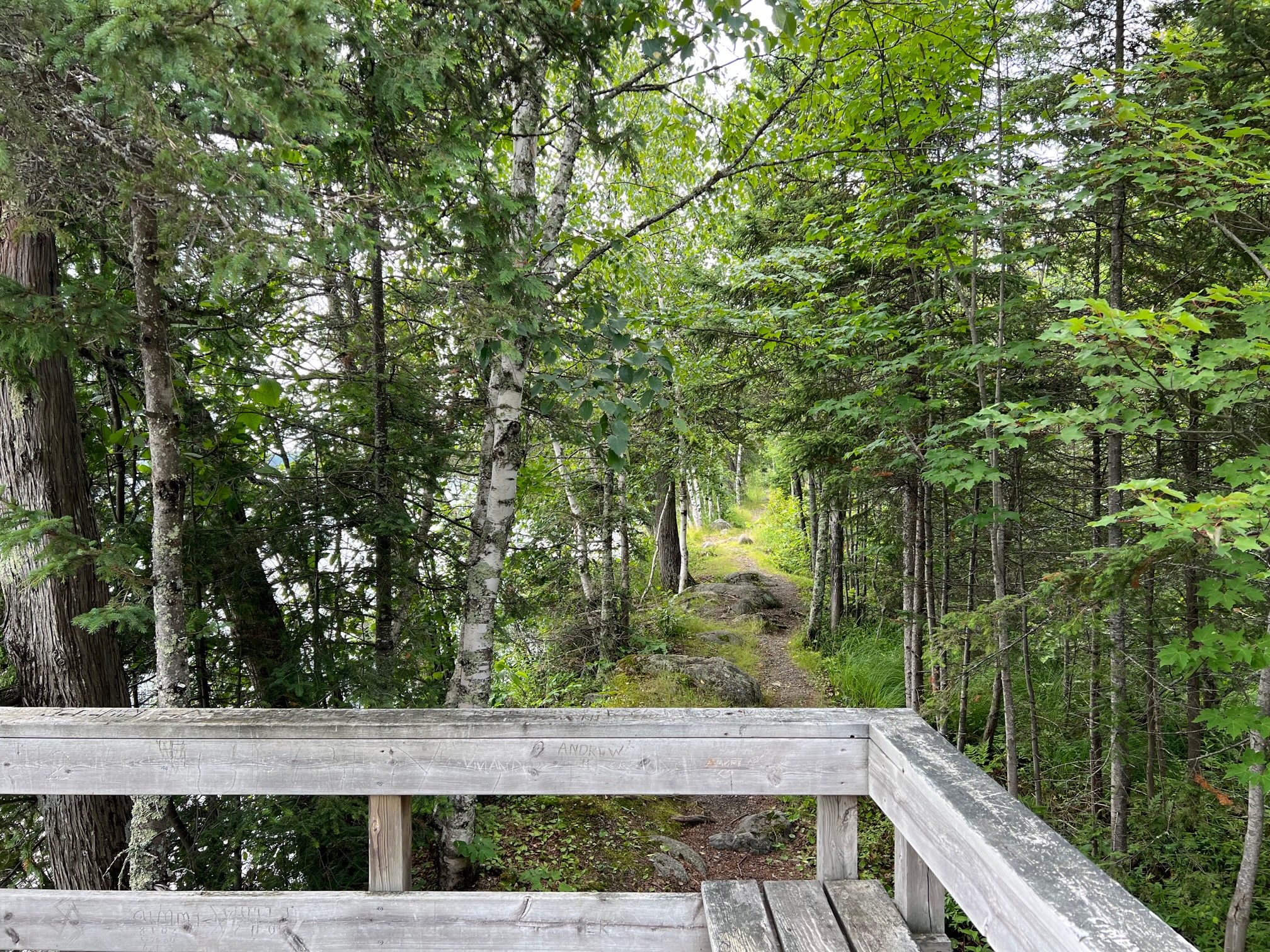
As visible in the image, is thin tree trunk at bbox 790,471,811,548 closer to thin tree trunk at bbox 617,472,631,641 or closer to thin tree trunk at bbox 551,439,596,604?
thin tree trunk at bbox 617,472,631,641

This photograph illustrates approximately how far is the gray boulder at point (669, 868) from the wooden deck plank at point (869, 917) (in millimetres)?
3925

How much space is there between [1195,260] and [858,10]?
3.27 metres

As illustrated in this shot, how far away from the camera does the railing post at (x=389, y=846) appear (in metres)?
1.89

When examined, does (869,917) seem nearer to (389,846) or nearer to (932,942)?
(932,942)


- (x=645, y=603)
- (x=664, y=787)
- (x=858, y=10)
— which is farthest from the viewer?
(x=645, y=603)

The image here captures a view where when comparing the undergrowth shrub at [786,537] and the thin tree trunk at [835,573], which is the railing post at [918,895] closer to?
the thin tree trunk at [835,573]

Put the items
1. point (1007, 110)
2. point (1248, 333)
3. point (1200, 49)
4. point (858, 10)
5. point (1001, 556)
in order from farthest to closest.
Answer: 1. point (1001, 556)
2. point (1007, 110)
3. point (858, 10)
4. point (1200, 49)
5. point (1248, 333)

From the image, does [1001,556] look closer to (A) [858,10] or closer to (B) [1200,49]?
(B) [1200,49]

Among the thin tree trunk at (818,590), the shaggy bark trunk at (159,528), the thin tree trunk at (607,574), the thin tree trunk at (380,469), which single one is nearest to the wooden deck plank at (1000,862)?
the shaggy bark trunk at (159,528)

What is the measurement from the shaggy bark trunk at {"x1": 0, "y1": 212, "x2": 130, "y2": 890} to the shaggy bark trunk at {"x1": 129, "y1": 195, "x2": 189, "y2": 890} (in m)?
0.79

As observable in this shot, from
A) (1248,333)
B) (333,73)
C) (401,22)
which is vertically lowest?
(1248,333)

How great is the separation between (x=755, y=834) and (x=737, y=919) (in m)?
5.16

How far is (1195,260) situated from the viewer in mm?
5082

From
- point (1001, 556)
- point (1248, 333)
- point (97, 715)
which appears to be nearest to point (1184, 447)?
point (1001, 556)
